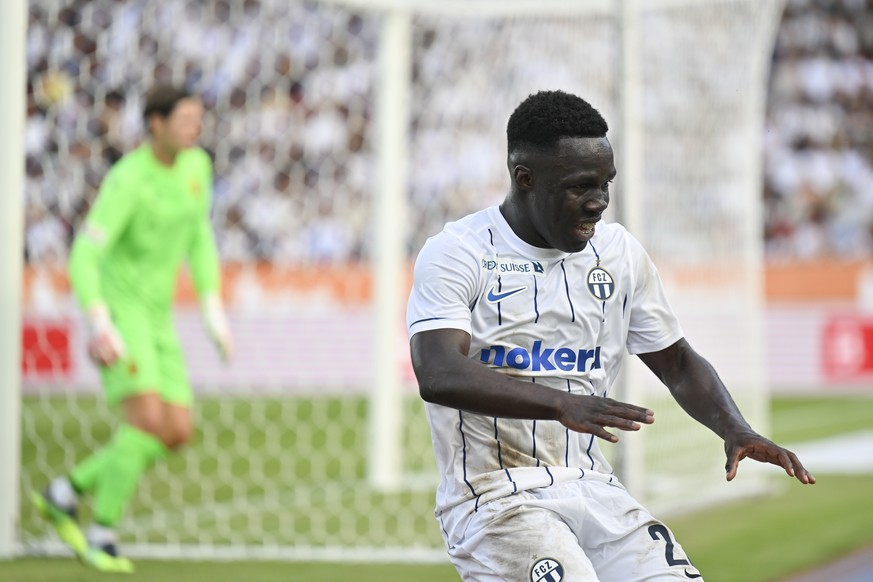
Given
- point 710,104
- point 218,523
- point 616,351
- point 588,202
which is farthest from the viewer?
point 710,104

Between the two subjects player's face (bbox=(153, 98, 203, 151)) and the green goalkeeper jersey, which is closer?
the green goalkeeper jersey

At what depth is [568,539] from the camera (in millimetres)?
3414

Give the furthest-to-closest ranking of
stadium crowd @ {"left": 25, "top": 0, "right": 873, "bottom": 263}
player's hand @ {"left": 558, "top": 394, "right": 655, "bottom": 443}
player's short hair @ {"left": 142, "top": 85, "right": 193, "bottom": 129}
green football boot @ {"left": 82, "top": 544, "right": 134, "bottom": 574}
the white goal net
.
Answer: stadium crowd @ {"left": 25, "top": 0, "right": 873, "bottom": 263} < the white goal net < player's short hair @ {"left": 142, "top": 85, "right": 193, "bottom": 129} < green football boot @ {"left": 82, "top": 544, "right": 134, "bottom": 574} < player's hand @ {"left": 558, "top": 394, "right": 655, "bottom": 443}

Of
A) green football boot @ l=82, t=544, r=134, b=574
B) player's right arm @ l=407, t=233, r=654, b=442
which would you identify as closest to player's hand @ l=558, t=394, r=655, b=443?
player's right arm @ l=407, t=233, r=654, b=442

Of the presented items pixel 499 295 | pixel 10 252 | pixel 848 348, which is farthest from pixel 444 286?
pixel 848 348

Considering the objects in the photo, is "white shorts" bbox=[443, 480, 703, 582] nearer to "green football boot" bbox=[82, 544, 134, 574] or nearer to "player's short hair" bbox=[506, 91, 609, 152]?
"player's short hair" bbox=[506, 91, 609, 152]

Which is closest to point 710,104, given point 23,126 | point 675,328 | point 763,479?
point 763,479

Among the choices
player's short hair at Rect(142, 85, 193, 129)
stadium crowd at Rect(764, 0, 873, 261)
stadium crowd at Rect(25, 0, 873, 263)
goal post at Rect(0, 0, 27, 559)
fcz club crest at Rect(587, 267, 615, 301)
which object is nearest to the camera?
fcz club crest at Rect(587, 267, 615, 301)

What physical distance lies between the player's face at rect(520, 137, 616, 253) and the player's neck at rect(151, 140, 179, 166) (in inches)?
163

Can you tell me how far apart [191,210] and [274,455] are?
5706 mm

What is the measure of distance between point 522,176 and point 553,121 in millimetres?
171

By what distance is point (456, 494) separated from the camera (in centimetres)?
365

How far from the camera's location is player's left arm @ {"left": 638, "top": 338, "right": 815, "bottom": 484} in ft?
11.2

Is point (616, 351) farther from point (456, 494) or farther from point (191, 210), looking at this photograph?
point (191, 210)
